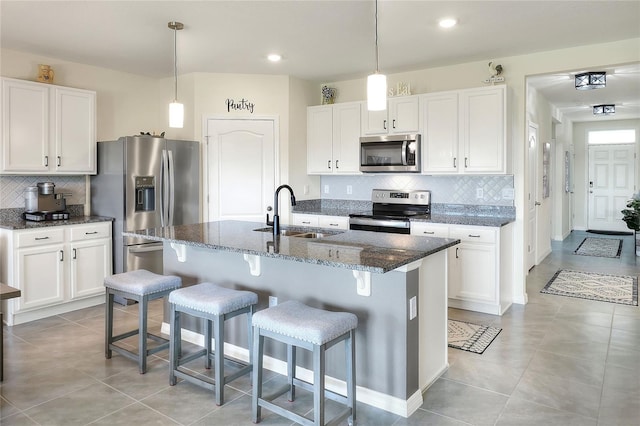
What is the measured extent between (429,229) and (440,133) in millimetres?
1034

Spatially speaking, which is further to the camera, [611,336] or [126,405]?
[611,336]

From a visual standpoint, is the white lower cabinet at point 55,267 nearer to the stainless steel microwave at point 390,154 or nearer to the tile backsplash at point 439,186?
the tile backsplash at point 439,186

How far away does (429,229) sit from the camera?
4.57 metres

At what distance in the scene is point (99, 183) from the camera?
4996 millimetres

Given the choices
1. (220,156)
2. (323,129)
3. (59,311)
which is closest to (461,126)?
(323,129)

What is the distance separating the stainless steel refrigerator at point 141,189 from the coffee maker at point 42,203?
1.51 feet

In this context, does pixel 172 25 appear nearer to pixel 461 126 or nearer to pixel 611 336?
pixel 461 126

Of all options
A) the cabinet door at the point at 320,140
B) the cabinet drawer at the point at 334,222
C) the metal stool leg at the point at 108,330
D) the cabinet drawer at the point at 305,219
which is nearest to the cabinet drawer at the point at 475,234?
the cabinet drawer at the point at 334,222

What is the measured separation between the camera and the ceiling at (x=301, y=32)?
3.32 meters

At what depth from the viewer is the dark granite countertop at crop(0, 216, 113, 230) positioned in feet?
13.4

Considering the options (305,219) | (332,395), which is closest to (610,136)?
(305,219)

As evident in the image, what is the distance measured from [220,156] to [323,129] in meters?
1.29

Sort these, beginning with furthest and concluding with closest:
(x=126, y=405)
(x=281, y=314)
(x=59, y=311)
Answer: (x=59, y=311) < (x=126, y=405) < (x=281, y=314)

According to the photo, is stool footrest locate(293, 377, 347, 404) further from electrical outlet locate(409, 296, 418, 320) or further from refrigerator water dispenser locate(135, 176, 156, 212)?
refrigerator water dispenser locate(135, 176, 156, 212)
